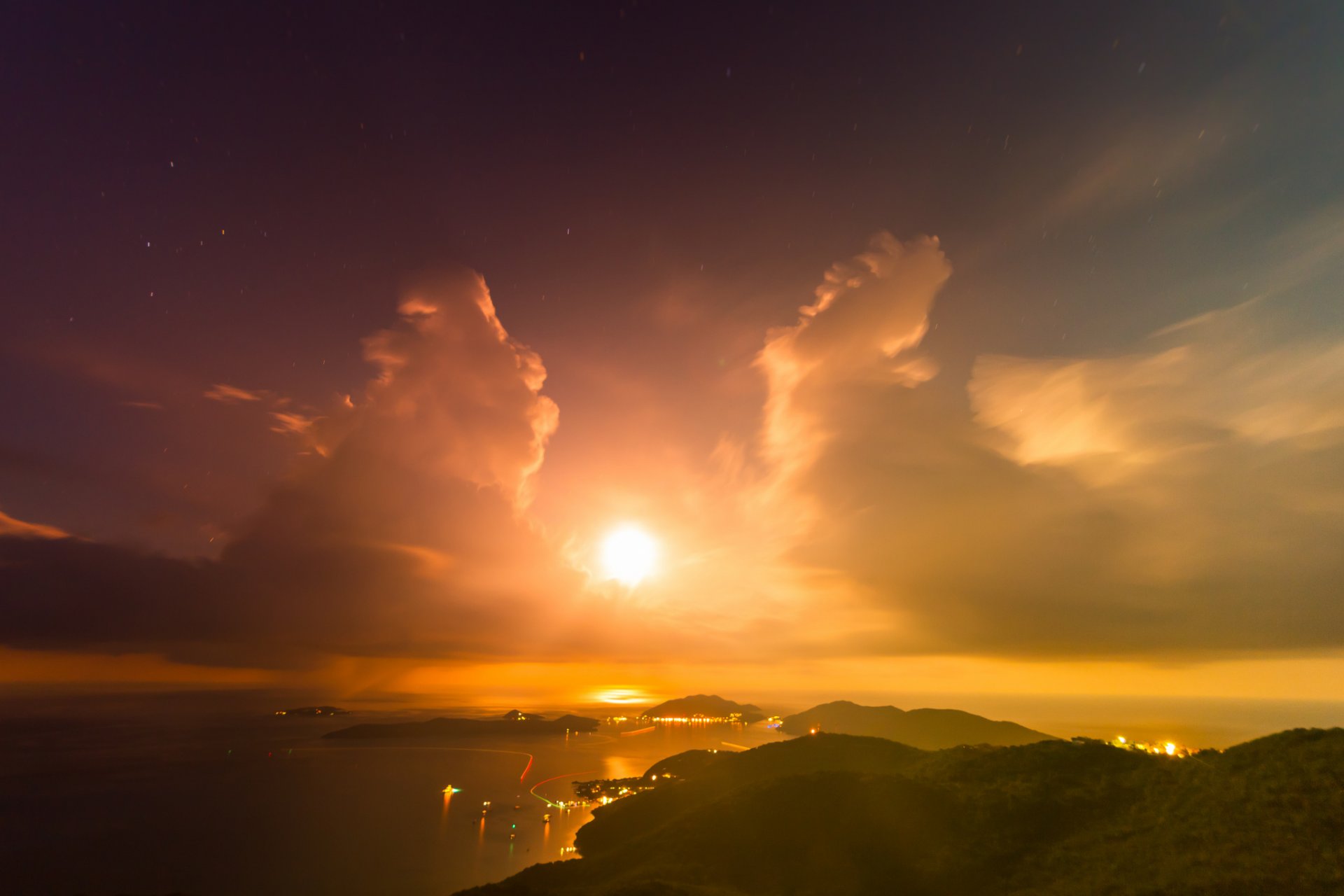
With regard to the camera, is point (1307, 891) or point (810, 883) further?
point (810, 883)

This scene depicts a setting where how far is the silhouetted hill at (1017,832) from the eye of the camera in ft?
227

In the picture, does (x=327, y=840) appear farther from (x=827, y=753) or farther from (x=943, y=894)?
(x=943, y=894)

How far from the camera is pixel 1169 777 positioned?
99.8m

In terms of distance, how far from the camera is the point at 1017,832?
9575cm

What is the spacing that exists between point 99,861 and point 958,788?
214m

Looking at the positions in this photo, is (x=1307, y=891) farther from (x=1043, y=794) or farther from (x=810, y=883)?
(x=810, y=883)

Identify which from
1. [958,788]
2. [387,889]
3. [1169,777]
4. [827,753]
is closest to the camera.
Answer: [1169,777]

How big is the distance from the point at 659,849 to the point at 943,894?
54848 mm

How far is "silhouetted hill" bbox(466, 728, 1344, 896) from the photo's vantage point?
227ft

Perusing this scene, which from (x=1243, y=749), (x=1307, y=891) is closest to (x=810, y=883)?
(x=1307, y=891)

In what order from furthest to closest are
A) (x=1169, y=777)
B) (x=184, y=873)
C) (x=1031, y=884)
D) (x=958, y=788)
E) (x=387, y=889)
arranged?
(x=184, y=873) → (x=387, y=889) → (x=958, y=788) → (x=1169, y=777) → (x=1031, y=884)

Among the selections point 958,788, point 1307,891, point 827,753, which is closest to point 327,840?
point 827,753

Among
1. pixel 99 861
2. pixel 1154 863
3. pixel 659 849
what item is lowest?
pixel 99 861

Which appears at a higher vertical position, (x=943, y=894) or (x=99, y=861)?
(x=943, y=894)
